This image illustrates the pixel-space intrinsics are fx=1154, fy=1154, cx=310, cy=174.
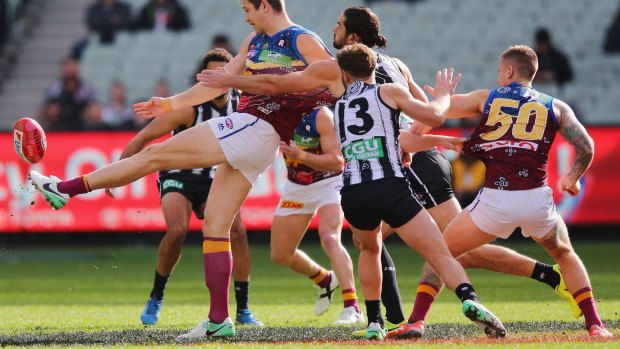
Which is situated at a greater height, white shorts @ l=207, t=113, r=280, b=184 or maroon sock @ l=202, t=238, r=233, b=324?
white shorts @ l=207, t=113, r=280, b=184

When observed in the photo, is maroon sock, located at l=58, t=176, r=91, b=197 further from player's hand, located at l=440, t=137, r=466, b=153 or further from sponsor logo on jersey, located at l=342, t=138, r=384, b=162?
player's hand, located at l=440, t=137, r=466, b=153

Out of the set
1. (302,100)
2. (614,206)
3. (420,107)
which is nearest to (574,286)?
(420,107)

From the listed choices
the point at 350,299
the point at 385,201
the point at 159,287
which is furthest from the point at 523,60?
the point at 159,287

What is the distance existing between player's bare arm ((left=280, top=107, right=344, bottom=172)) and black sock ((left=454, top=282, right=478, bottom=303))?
5.76 feet

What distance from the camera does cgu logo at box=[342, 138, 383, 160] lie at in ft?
23.9

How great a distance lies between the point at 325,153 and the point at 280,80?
172cm

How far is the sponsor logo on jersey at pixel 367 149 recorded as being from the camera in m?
7.30

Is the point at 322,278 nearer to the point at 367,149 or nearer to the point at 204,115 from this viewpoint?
the point at 204,115

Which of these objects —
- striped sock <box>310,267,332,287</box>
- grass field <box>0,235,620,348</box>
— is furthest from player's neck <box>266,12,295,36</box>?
striped sock <box>310,267,332,287</box>

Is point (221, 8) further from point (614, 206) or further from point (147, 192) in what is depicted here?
point (614, 206)

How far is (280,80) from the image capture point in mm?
7434

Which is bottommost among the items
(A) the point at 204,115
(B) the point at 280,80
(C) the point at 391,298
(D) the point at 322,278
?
(D) the point at 322,278

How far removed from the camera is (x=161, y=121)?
951cm

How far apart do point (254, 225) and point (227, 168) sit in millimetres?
9053
